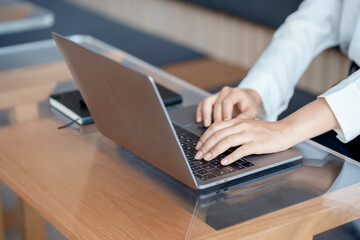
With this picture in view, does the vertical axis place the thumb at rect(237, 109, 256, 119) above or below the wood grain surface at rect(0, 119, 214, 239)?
above

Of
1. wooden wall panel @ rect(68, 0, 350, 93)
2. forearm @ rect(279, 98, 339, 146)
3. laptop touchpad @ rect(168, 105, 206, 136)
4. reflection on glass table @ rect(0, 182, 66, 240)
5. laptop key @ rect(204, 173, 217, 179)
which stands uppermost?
forearm @ rect(279, 98, 339, 146)

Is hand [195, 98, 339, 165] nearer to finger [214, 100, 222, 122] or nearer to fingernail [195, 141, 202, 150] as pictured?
fingernail [195, 141, 202, 150]

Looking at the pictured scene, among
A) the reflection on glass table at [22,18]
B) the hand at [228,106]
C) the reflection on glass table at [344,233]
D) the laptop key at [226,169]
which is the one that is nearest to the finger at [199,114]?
the hand at [228,106]

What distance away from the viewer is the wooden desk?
84 centimetres

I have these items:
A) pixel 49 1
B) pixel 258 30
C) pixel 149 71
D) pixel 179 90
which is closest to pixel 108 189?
pixel 179 90

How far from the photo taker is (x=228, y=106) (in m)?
1.19

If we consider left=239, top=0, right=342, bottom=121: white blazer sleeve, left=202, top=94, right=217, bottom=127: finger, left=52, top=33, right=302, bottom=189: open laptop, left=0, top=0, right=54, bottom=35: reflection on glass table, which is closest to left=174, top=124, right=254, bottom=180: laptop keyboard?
left=52, top=33, right=302, bottom=189: open laptop

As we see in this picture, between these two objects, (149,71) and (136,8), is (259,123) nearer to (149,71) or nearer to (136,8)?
(149,71)

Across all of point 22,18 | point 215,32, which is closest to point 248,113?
point 22,18

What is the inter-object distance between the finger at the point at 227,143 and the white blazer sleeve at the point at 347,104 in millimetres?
203

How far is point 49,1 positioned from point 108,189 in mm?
3095

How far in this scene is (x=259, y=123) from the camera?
106cm

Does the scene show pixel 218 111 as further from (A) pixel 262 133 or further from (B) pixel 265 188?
(B) pixel 265 188

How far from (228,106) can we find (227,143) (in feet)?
0.64
